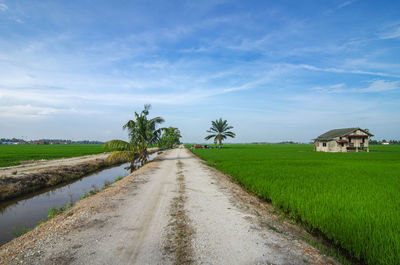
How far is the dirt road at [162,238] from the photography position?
3164 millimetres

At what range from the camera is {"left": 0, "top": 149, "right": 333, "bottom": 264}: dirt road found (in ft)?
10.4

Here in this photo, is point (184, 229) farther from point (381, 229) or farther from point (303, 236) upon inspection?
point (381, 229)

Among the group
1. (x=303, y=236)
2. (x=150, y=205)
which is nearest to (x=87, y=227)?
(x=150, y=205)

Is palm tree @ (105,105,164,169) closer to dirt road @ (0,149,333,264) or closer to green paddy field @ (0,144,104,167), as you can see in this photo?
green paddy field @ (0,144,104,167)

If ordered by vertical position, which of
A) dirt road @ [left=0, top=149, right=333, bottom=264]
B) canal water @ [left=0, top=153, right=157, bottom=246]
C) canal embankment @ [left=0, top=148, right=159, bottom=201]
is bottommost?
canal water @ [left=0, top=153, right=157, bottom=246]

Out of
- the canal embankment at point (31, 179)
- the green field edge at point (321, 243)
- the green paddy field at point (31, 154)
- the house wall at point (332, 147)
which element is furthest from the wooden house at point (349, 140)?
the green paddy field at point (31, 154)

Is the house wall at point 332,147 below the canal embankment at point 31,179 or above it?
above

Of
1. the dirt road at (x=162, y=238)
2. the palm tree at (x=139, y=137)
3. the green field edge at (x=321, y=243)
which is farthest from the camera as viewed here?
the palm tree at (x=139, y=137)

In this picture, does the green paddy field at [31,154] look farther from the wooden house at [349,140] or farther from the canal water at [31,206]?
the wooden house at [349,140]

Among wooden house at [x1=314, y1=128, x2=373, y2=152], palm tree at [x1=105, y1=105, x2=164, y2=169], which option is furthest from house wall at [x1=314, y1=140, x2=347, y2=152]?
palm tree at [x1=105, y1=105, x2=164, y2=169]

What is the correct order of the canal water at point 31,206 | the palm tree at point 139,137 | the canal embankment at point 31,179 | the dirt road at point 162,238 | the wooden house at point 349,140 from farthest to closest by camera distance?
1. the wooden house at point 349,140
2. the palm tree at point 139,137
3. the canal embankment at point 31,179
4. the canal water at point 31,206
5. the dirt road at point 162,238

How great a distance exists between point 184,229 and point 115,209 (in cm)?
266

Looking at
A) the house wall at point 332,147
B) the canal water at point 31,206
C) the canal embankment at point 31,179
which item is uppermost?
Answer: the house wall at point 332,147

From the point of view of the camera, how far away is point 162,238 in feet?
12.5
